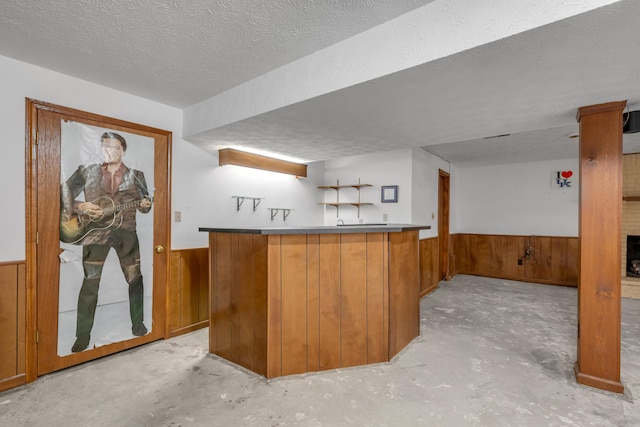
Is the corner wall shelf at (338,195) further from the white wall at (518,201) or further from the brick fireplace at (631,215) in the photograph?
the brick fireplace at (631,215)

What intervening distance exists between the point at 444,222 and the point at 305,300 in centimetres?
437

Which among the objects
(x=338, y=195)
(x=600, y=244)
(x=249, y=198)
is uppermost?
(x=338, y=195)

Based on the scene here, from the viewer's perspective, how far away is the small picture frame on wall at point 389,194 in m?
4.53

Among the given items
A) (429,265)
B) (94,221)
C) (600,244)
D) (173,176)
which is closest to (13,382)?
(94,221)

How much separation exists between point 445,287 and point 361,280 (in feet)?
11.1

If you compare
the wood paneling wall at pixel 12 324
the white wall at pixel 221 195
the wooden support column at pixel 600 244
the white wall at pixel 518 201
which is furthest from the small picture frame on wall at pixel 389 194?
the wood paneling wall at pixel 12 324

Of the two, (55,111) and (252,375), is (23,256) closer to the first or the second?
(55,111)

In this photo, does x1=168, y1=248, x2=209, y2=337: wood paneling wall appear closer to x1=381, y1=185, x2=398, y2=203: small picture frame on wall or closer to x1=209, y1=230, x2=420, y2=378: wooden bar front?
x1=209, y1=230, x2=420, y2=378: wooden bar front

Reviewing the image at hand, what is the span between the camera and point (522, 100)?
216 centimetres

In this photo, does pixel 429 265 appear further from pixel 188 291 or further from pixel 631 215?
pixel 188 291

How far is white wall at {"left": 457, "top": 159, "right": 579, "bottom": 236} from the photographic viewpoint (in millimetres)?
5625

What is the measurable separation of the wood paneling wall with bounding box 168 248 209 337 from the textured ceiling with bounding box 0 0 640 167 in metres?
1.31

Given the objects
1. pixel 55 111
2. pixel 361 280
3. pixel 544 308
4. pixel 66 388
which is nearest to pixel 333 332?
pixel 361 280

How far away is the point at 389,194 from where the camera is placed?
459 centimetres
